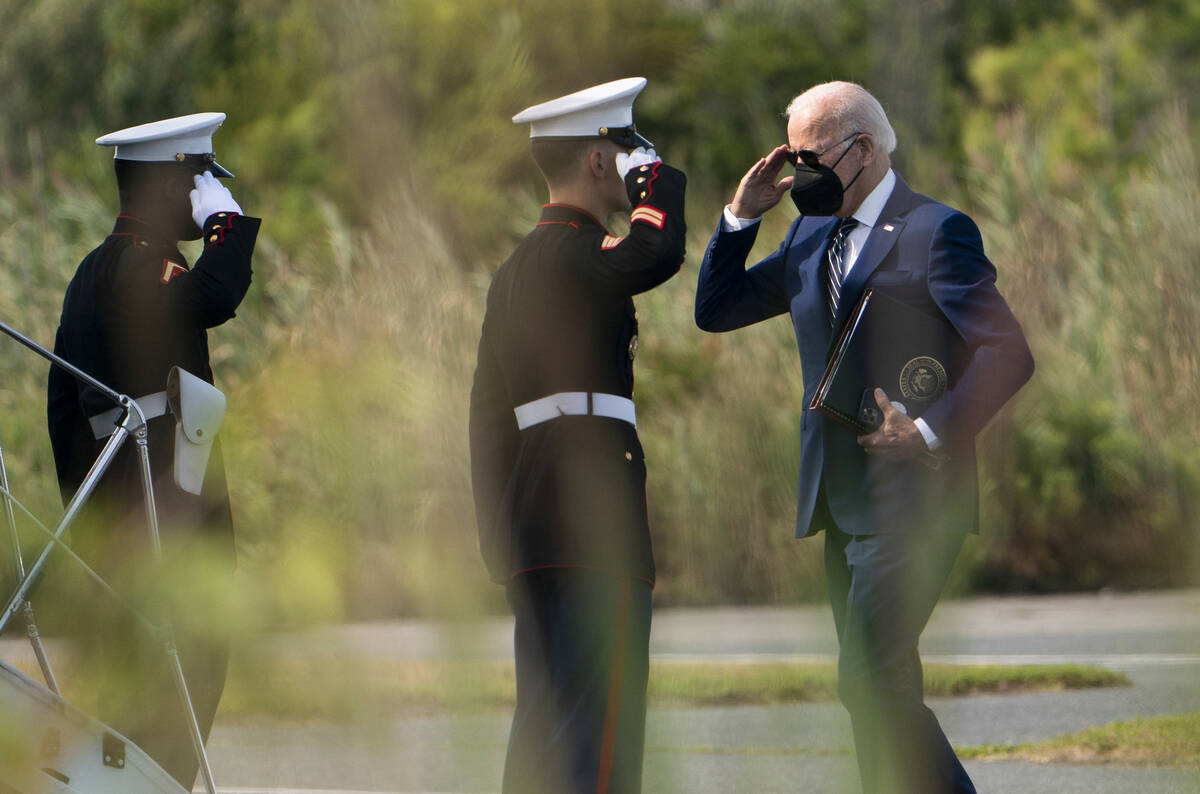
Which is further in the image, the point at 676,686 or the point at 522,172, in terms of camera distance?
the point at 522,172

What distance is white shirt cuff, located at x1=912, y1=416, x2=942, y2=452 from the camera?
3.73 metres

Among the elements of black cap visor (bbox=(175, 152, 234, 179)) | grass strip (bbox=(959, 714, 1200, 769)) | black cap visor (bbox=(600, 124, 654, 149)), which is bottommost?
grass strip (bbox=(959, 714, 1200, 769))

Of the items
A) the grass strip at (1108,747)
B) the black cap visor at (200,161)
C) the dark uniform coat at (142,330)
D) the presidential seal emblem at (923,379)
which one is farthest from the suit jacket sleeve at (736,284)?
the grass strip at (1108,747)

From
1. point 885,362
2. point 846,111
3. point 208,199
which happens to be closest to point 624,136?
point 846,111

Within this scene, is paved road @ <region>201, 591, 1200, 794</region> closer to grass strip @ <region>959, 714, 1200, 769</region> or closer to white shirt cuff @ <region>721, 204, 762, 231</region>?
grass strip @ <region>959, 714, 1200, 769</region>

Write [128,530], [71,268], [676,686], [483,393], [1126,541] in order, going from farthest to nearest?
[71,268] < [1126,541] < [676,686] < [483,393] < [128,530]

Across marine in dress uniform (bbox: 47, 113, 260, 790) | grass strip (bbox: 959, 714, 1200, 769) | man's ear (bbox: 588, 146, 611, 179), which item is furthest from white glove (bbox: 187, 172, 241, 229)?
grass strip (bbox: 959, 714, 1200, 769)

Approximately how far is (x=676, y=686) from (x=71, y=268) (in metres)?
6.04

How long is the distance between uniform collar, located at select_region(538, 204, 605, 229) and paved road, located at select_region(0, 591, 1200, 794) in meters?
0.85

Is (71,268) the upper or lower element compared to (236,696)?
upper

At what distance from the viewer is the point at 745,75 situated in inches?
830

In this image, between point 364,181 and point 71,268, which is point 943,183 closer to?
point 364,181

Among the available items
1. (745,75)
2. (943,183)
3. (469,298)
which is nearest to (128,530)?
(469,298)

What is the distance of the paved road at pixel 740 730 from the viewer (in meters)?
3.46
